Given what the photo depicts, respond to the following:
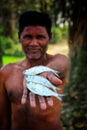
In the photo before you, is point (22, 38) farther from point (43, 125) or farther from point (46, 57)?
point (43, 125)

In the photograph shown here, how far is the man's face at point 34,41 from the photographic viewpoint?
2.44m

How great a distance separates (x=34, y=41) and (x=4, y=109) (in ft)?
1.66

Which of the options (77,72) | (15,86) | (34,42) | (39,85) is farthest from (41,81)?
(77,72)

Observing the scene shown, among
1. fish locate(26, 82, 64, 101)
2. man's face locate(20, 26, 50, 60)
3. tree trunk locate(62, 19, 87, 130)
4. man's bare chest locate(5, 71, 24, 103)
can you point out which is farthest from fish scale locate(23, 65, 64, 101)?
tree trunk locate(62, 19, 87, 130)

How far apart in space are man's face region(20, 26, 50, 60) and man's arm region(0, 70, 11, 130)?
26 cm

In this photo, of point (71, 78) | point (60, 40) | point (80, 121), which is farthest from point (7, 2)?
point (60, 40)

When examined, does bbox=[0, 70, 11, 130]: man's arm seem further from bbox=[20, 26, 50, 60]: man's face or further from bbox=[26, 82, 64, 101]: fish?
bbox=[26, 82, 64, 101]: fish

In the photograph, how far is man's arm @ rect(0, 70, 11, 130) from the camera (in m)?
2.60

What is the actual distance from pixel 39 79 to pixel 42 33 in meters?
0.42

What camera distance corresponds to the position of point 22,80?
102 inches

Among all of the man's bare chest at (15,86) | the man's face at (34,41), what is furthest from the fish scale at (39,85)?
the man's bare chest at (15,86)

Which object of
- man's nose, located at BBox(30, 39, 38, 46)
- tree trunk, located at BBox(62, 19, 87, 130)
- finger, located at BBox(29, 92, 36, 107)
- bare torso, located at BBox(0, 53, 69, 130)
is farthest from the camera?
tree trunk, located at BBox(62, 19, 87, 130)

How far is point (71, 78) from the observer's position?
7.74 m

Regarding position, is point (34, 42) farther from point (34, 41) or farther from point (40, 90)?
point (40, 90)
